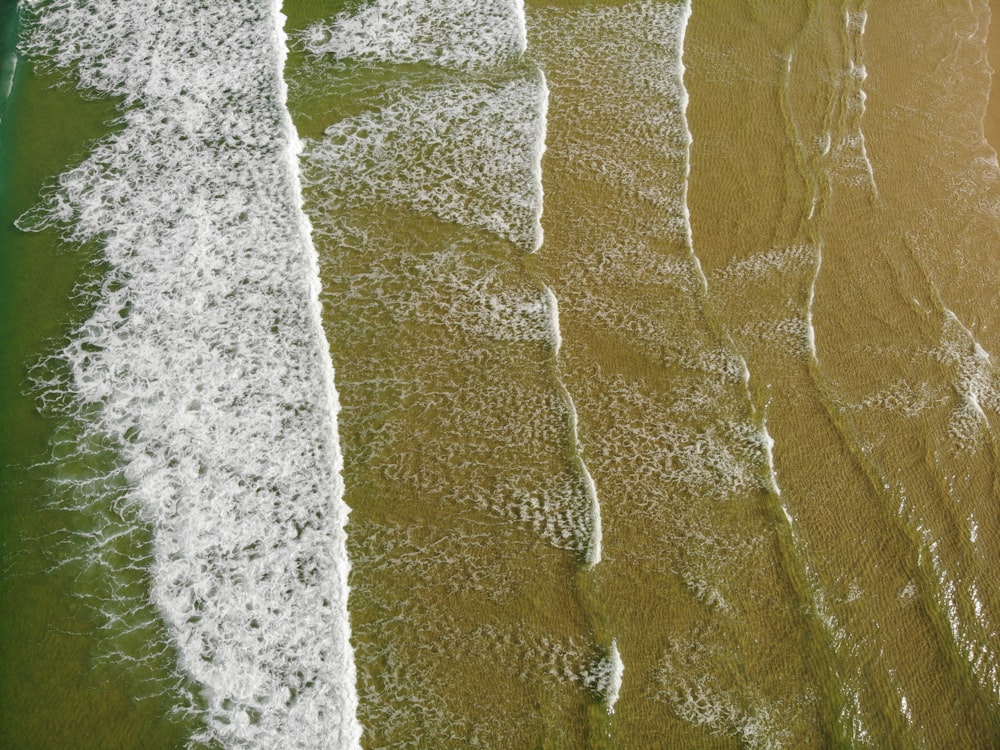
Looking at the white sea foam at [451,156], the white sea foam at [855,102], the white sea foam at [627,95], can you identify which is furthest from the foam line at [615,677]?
the white sea foam at [855,102]

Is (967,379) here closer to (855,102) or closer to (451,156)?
(855,102)

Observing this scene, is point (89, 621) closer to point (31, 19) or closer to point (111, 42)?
point (111, 42)

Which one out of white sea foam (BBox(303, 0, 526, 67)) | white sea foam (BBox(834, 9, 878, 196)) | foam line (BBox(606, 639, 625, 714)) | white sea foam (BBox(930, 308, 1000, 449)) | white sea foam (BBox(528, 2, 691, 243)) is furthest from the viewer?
white sea foam (BBox(303, 0, 526, 67))

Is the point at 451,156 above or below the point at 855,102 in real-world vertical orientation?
below

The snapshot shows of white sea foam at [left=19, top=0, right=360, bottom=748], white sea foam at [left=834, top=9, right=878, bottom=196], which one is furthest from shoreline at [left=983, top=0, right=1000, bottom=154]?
white sea foam at [left=19, top=0, right=360, bottom=748]

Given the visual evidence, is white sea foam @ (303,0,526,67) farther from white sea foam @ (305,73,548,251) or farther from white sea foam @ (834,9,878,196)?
white sea foam @ (834,9,878,196)

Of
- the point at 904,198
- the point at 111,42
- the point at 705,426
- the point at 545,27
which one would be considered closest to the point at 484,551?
the point at 705,426

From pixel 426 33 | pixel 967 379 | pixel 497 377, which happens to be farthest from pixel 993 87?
pixel 497 377
